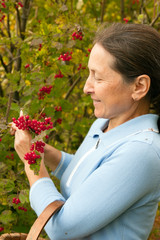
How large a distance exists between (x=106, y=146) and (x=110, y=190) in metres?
0.30

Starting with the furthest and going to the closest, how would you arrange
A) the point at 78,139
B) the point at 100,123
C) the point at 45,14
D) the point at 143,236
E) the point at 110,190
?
the point at 78,139, the point at 45,14, the point at 100,123, the point at 143,236, the point at 110,190

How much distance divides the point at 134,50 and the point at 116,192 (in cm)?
65

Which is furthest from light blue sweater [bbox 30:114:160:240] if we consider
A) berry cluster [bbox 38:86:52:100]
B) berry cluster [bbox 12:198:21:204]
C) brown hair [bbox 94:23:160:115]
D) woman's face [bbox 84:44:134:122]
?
berry cluster [bbox 38:86:52:100]

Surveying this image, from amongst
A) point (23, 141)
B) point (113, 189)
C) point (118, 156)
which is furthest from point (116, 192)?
point (23, 141)

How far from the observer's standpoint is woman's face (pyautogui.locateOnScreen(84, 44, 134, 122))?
4.96 ft

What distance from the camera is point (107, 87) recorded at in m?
1.52

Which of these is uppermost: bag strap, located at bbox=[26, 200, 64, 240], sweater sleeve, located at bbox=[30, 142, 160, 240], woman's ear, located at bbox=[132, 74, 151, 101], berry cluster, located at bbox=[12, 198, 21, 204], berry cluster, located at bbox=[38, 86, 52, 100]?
woman's ear, located at bbox=[132, 74, 151, 101]

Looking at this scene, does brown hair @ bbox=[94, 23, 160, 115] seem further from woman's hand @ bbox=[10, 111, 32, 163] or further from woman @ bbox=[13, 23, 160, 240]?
woman's hand @ bbox=[10, 111, 32, 163]

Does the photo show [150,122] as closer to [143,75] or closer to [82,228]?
[143,75]

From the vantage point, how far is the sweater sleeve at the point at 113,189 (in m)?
1.32

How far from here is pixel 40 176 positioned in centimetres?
157

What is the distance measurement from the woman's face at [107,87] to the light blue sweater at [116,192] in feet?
0.34

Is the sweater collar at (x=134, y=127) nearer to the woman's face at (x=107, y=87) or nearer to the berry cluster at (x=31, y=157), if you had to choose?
the woman's face at (x=107, y=87)

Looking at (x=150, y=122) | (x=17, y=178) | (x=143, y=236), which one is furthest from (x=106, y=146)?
(x=17, y=178)
